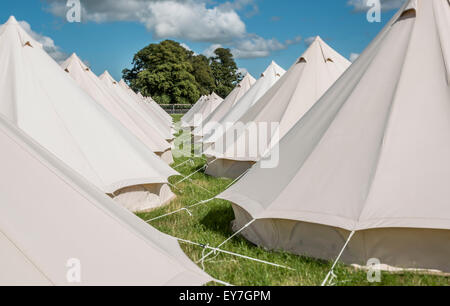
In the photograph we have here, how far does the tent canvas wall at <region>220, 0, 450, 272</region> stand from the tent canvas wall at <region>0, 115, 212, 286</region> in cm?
137

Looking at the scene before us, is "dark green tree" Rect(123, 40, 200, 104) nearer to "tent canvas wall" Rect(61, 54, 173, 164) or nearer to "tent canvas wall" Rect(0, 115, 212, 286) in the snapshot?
"tent canvas wall" Rect(61, 54, 173, 164)

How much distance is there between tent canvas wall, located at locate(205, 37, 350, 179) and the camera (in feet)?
27.1

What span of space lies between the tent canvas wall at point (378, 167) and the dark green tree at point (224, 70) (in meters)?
64.0

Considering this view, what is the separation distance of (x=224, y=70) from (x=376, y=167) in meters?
68.2

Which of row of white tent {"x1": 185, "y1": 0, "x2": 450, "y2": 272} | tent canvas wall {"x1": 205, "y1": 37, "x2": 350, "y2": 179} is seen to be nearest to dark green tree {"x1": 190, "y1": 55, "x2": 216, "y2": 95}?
tent canvas wall {"x1": 205, "y1": 37, "x2": 350, "y2": 179}

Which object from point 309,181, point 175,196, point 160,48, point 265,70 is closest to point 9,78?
point 175,196

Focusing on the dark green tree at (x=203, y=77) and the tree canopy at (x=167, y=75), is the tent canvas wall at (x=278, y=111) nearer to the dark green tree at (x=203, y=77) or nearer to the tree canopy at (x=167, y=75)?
the tree canopy at (x=167, y=75)

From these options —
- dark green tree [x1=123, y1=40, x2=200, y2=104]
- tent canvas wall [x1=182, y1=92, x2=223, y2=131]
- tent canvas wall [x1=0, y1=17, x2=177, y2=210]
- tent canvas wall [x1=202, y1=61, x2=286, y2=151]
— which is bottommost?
tent canvas wall [x1=0, y1=17, x2=177, y2=210]

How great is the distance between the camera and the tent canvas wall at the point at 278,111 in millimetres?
8250

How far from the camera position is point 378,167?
12.6 ft

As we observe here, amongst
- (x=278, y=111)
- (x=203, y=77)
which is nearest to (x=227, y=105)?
(x=278, y=111)

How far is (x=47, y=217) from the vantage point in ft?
9.14

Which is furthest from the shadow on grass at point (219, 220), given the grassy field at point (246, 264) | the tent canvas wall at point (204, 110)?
the tent canvas wall at point (204, 110)

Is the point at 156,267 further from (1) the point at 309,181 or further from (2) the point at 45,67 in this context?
(2) the point at 45,67
